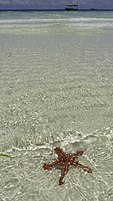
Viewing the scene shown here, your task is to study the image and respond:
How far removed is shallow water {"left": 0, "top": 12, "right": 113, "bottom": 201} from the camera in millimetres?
2473

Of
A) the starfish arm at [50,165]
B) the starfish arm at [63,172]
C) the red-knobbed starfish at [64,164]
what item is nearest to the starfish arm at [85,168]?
the red-knobbed starfish at [64,164]

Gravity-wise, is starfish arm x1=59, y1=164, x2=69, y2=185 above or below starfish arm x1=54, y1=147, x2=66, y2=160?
below

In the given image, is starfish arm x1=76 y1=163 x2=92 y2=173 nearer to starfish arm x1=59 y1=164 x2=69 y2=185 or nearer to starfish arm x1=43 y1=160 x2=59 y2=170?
starfish arm x1=59 y1=164 x2=69 y2=185

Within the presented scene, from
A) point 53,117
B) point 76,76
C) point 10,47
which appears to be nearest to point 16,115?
point 53,117

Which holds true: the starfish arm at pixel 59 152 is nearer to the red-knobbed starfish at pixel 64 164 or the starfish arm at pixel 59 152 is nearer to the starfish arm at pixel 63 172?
the red-knobbed starfish at pixel 64 164

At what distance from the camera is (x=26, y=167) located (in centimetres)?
272

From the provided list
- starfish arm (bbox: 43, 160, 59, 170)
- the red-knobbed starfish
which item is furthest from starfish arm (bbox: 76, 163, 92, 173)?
starfish arm (bbox: 43, 160, 59, 170)

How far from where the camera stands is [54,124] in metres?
3.67

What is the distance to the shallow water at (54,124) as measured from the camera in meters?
2.47

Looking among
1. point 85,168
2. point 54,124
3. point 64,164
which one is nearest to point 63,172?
point 64,164

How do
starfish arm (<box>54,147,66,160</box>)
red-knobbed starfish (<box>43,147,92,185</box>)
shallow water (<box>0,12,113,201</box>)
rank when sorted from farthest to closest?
starfish arm (<box>54,147,66,160</box>) → red-knobbed starfish (<box>43,147,92,185</box>) → shallow water (<box>0,12,113,201</box>)

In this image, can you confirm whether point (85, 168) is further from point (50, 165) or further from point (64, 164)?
point (50, 165)

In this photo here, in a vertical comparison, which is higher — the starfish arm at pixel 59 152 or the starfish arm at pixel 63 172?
the starfish arm at pixel 59 152

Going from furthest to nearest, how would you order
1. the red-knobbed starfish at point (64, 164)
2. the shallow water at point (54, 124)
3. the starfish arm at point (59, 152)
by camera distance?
1. the starfish arm at point (59, 152)
2. the red-knobbed starfish at point (64, 164)
3. the shallow water at point (54, 124)
